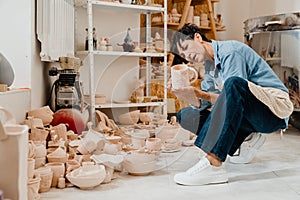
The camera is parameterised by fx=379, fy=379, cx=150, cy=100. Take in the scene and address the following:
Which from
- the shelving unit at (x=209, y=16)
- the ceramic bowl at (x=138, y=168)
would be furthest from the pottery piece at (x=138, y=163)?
the shelving unit at (x=209, y=16)

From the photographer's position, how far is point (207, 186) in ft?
5.67

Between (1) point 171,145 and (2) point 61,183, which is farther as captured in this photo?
(1) point 171,145

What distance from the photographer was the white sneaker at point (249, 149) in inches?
84.9

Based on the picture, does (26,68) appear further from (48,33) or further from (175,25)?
(175,25)

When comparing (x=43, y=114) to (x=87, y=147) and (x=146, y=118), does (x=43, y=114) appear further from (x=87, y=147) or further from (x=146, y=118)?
(x=146, y=118)

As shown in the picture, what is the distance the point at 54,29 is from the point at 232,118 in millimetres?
1354

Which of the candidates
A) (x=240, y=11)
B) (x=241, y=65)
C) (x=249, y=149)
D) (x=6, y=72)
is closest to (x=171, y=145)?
(x=249, y=149)

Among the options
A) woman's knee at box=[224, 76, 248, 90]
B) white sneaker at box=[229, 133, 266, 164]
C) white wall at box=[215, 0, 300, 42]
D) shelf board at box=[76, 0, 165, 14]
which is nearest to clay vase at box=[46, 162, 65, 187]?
woman's knee at box=[224, 76, 248, 90]

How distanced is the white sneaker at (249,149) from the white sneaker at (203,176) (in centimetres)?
42

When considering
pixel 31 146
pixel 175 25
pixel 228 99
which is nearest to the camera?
pixel 31 146

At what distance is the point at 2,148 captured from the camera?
0.99m

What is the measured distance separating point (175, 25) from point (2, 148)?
3198 millimetres

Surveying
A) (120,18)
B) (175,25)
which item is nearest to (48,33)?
(120,18)

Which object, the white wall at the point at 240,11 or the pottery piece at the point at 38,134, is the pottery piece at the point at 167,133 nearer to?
the pottery piece at the point at 38,134
